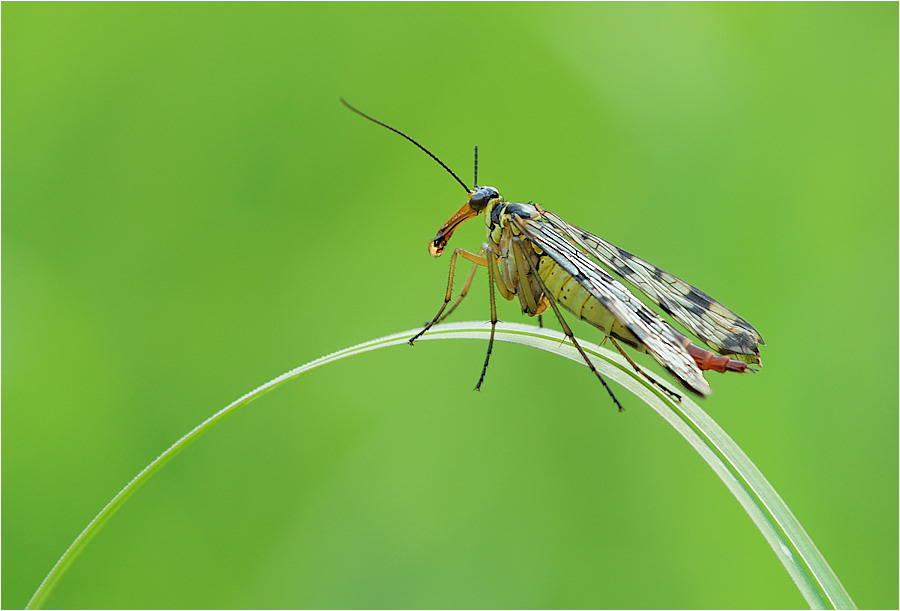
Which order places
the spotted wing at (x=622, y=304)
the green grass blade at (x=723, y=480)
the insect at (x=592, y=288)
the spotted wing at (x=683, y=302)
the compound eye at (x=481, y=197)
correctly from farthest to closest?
the compound eye at (x=481, y=197) → the spotted wing at (x=683, y=302) → the insect at (x=592, y=288) → the spotted wing at (x=622, y=304) → the green grass blade at (x=723, y=480)

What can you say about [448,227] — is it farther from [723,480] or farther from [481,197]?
[723,480]

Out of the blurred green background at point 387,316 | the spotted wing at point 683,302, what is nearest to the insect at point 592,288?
the spotted wing at point 683,302

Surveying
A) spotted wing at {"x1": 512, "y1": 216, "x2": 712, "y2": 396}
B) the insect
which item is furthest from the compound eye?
spotted wing at {"x1": 512, "y1": 216, "x2": 712, "y2": 396}

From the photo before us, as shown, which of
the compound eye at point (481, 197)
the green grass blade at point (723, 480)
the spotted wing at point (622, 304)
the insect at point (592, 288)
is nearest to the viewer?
the green grass blade at point (723, 480)

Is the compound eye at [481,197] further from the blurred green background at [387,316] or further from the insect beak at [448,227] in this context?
the blurred green background at [387,316]

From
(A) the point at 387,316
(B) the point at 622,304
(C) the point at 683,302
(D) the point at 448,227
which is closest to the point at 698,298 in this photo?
Result: (C) the point at 683,302

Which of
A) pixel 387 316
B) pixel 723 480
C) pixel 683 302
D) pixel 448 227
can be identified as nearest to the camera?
pixel 723 480
